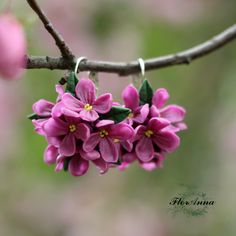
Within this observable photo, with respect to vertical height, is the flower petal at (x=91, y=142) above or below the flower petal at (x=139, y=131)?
above

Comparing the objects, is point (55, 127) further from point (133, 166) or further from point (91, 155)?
point (133, 166)

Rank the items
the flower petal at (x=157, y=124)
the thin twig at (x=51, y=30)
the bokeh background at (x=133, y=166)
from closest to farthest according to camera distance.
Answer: the thin twig at (x=51, y=30) → the flower petal at (x=157, y=124) → the bokeh background at (x=133, y=166)

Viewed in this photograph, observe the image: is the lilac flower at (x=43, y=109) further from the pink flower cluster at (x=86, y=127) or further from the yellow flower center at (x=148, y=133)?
the yellow flower center at (x=148, y=133)
